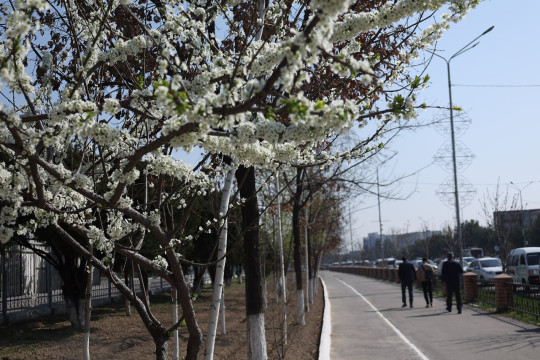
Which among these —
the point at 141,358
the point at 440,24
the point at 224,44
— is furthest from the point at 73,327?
the point at 440,24

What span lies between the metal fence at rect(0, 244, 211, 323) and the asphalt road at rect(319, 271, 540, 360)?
4.65 m

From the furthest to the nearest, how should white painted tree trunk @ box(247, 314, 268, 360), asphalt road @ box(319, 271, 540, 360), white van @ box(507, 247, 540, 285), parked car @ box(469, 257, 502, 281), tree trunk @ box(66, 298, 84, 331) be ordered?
parked car @ box(469, 257, 502, 281) < white van @ box(507, 247, 540, 285) < tree trunk @ box(66, 298, 84, 331) < asphalt road @ box(319, 271, 540, 360) < white painted tree trunk @ box(247, 314, 268, 360)

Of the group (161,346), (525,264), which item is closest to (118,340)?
(161,346)

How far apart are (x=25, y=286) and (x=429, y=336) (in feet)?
Result: 38.4

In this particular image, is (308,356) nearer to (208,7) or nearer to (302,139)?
(208,7)

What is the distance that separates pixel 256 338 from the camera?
8.16 m

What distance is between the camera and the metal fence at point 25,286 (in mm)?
15016

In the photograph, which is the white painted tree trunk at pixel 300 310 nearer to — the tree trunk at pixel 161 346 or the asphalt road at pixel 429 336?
the asphalt road at pixel 429 336

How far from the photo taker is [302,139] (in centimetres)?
364

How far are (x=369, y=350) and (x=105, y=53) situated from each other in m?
9.06

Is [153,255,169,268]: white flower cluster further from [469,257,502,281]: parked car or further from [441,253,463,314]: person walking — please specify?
[469,257,502,281]: parked car

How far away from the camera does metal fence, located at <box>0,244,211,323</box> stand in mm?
15016

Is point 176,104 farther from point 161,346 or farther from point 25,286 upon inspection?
point 25,286

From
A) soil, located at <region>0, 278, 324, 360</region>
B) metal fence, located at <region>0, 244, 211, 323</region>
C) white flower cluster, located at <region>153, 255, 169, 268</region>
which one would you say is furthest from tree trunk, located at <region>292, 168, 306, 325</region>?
white flower cluster, located at <region>153, 255, 169, 268</region>
